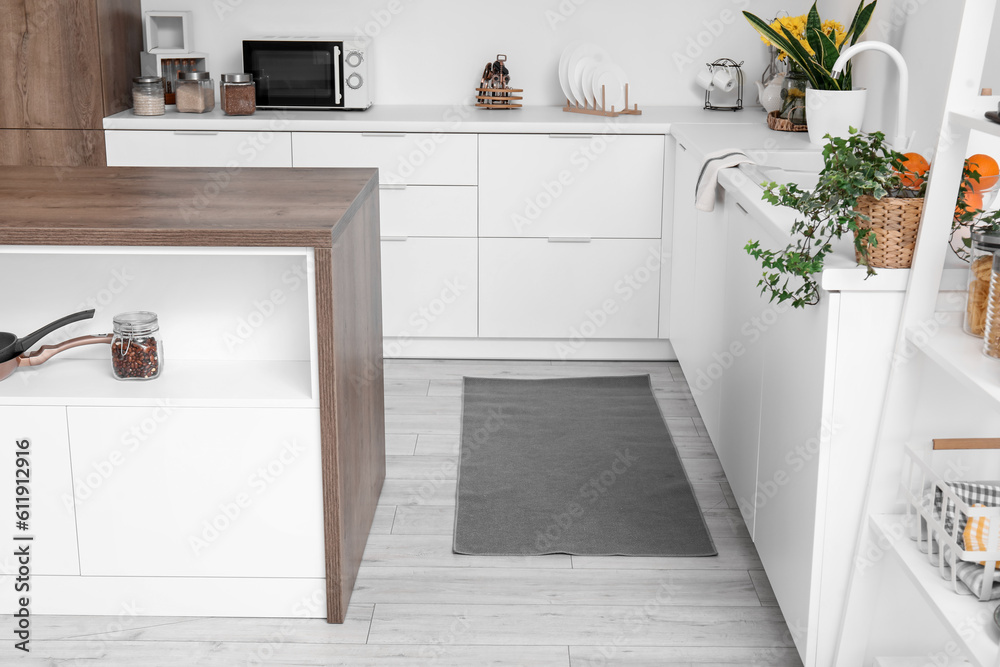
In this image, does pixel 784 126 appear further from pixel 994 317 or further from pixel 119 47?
pixel 119 47

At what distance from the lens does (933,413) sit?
173cm

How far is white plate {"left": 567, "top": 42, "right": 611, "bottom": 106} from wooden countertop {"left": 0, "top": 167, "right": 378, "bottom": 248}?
165cm

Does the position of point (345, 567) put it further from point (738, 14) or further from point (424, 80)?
point (738, 14)

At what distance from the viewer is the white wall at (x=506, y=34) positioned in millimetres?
4113

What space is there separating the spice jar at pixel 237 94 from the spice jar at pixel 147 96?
248 mm

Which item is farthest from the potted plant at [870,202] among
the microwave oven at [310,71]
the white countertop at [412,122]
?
the microwave oven at [310,71]

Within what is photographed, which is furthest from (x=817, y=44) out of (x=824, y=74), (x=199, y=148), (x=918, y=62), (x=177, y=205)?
(x=199, y=148)

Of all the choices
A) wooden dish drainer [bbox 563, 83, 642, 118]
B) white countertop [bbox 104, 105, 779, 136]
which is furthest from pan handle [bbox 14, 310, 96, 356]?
wooden dish drainer [bbox 563, 83, 642, 118]

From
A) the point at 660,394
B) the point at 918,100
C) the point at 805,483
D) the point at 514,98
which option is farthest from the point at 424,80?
the point at 805,483

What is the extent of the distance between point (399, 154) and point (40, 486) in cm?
199

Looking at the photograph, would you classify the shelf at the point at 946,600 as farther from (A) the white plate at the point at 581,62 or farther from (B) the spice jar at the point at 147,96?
(B) the spice jar at the point at 147,96

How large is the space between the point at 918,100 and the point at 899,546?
166 centimetres

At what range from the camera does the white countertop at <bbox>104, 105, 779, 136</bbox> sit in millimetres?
3646

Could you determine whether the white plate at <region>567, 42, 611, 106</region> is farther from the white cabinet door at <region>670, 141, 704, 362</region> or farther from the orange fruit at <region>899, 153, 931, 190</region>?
the orange fruit at <region>899, 153, 931, 190</region>
